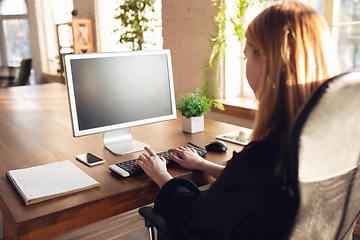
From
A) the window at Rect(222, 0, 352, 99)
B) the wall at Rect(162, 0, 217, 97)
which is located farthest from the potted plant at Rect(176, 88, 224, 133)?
the wall at Rect(162, 0, 217, 97)

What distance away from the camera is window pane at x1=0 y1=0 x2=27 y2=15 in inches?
311

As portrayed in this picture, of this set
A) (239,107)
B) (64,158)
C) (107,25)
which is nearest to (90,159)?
(64,158)

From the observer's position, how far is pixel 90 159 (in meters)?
1.39

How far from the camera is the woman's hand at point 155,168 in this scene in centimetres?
114

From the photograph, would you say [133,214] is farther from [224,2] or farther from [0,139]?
[224,2]

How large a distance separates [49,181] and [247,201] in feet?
2.30

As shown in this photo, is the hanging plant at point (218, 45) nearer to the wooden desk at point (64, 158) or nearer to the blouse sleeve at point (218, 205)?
the wooden desk at point (64, 158)

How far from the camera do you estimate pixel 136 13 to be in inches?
172

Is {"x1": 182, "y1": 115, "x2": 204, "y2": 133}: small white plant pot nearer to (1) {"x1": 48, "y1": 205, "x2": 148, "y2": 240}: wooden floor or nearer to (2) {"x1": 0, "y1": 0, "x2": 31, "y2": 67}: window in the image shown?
(1) {"x1": 48, "y1": 205, "x2": 148, "y2": 240}: wooden floor

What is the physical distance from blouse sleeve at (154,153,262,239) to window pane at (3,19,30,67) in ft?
27.3

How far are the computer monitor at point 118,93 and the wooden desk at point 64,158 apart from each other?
0.12 m

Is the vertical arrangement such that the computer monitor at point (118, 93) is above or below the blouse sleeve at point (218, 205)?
above

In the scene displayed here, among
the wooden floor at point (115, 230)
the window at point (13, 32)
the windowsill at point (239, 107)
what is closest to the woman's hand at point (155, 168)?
the wooden floor at point (115, 230)

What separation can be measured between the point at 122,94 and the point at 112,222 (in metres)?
1.08
